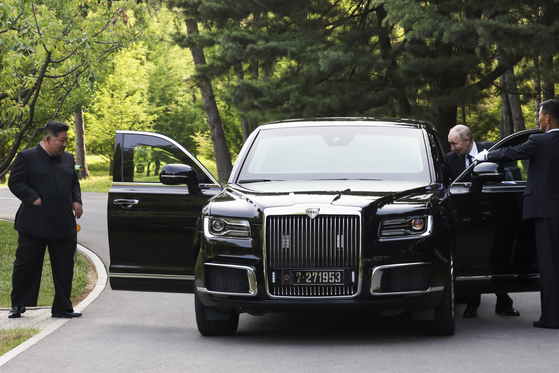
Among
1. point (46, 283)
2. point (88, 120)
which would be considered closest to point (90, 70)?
point (46, 283)

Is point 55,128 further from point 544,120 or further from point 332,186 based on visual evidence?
point 544,120

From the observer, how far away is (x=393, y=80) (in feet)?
72.8

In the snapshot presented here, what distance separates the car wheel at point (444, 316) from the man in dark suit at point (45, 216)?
3493 mm

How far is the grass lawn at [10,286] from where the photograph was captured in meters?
7.20

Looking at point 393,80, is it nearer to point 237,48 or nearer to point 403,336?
point 237,48

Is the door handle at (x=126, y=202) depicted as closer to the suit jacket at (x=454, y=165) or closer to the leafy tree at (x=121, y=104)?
the suit jacket at (x=454, y=165)

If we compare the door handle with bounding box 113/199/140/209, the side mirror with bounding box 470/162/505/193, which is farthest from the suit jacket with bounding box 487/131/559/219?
the door handle with bounding box 113/199/140/209

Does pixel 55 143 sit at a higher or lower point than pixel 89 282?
higher

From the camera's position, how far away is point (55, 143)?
821 cm

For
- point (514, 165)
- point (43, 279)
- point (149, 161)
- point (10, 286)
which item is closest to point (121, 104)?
point (43, 279)

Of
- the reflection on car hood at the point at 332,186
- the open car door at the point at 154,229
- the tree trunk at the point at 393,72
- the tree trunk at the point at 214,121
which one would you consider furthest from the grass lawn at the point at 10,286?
the tree trunk at the point at 214,121

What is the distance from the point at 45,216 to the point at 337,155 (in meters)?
2.93

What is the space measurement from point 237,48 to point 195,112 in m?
35.5

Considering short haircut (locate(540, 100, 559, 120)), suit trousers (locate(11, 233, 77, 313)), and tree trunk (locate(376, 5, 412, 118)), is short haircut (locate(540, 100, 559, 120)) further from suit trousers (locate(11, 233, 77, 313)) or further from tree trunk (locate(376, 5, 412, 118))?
tree trunk (locate(376, 5, 412, 118))
